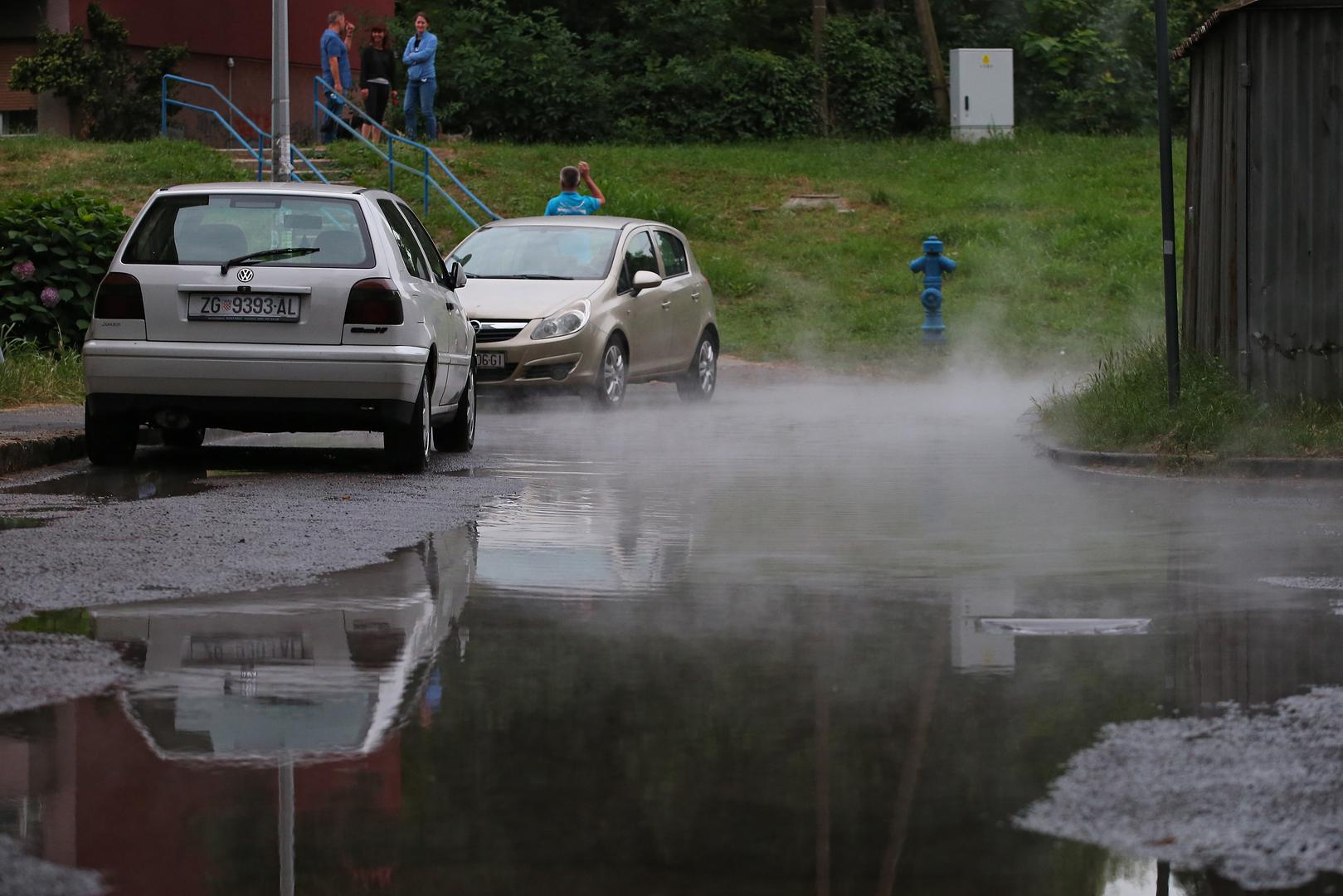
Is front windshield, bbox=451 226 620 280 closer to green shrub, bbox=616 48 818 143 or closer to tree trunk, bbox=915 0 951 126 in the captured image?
green shrub, bbox=616 48 818 143

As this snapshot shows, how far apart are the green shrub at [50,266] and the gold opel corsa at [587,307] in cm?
300

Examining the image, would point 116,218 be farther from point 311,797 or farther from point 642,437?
point 311,797

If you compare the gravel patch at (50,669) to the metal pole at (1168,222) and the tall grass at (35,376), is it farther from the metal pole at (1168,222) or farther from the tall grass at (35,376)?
the tall grass at (35,376)

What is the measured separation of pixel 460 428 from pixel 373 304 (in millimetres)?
2156

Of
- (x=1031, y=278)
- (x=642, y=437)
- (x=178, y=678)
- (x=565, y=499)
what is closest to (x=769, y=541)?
(x=565, y=499)

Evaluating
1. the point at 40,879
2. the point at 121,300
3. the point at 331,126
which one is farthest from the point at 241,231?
the point at 331,126


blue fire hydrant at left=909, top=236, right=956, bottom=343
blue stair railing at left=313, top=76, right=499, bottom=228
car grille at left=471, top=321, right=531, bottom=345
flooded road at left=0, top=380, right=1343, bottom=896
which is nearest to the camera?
flooded road at left=0, top=380, right=1343, bottom=896

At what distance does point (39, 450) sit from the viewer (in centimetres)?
1259

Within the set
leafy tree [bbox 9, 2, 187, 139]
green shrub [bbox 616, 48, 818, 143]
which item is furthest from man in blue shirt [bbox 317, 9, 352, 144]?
green shrub [bbox 616, 48, 818, 143]

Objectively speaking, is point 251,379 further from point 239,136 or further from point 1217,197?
point 239,136

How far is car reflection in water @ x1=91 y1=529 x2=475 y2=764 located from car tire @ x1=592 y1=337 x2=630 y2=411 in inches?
350

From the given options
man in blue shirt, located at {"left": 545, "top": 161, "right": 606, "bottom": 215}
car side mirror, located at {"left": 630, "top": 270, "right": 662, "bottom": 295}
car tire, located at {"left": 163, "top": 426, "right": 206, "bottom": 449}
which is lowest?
car tire, located at {"left": 163, "top": 426, "right": 206, "bottom": 449}

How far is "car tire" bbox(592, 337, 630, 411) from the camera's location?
17.5 metres

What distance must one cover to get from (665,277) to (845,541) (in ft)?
32.9
